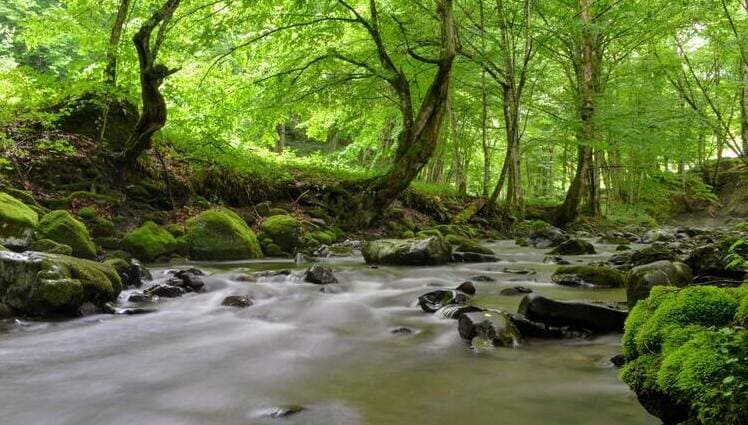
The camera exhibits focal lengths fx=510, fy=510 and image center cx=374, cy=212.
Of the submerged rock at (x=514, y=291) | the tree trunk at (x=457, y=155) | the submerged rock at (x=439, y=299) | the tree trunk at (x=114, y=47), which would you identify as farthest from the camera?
the tree trunk at (x=457, y=155)

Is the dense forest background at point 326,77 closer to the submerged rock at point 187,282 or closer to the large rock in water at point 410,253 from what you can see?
the submerged rock at point 187,282

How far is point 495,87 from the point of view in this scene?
16.6 m

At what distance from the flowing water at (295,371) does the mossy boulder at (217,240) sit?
321 centimetres

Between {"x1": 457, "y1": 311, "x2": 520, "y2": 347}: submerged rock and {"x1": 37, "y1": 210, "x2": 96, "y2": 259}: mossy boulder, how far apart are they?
5643mm

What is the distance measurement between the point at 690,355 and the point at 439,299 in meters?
3.51

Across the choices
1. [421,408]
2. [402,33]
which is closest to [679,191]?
[402,33]

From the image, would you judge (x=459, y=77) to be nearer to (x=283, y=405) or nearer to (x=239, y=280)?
(x=239, y=280)

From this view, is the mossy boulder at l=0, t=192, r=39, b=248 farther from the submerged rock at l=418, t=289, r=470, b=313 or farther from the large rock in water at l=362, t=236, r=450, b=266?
the submerged rock at l=418, t=289, r=470, b=313

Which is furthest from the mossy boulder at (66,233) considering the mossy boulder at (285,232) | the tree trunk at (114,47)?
the mossy boulder at (285,232)

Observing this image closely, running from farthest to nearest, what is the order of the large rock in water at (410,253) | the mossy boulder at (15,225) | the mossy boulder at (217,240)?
the mossy boulder at (217,240) → the large rock in water at (410,253) → the mossy boulder at (15,225)

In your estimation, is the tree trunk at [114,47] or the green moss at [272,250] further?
the green moss at [272,250]

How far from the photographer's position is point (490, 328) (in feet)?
13.8

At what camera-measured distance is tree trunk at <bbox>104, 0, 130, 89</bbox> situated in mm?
8973

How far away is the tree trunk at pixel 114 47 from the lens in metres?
8.97
